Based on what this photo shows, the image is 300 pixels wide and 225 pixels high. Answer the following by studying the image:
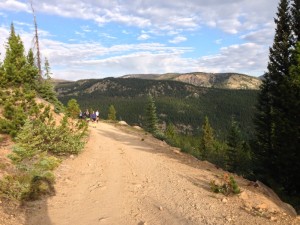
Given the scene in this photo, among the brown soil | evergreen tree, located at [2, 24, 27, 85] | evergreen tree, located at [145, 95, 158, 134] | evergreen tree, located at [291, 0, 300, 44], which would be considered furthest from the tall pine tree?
evergreen tree, located at [145, 95, 158, 134]

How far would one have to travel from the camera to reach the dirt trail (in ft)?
29.8

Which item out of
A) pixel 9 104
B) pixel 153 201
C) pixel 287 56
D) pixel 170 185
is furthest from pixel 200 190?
pixel 287 56

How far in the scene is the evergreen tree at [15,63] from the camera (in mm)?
20047

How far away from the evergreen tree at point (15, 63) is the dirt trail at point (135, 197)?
7.53 metres

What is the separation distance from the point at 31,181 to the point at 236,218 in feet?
23.5

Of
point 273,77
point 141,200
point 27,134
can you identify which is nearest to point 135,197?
point 141,200

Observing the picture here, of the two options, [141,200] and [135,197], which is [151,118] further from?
[141,200]

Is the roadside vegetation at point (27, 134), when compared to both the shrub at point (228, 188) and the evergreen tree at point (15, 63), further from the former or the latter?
the shrub at point (228, 188)

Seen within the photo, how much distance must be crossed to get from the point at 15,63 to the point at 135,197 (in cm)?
1435

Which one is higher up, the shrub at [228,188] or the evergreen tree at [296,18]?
the evergreen tree at [296,18]

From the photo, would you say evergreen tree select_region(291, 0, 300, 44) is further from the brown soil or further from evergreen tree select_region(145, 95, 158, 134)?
evergreen tree select_region(145, 95, 158, 134)

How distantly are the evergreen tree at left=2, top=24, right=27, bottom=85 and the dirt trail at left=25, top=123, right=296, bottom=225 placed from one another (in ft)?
24.7

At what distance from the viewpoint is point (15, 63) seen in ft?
67.8

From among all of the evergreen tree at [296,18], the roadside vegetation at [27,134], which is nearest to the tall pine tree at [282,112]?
the evergreen tree at [296,18]
